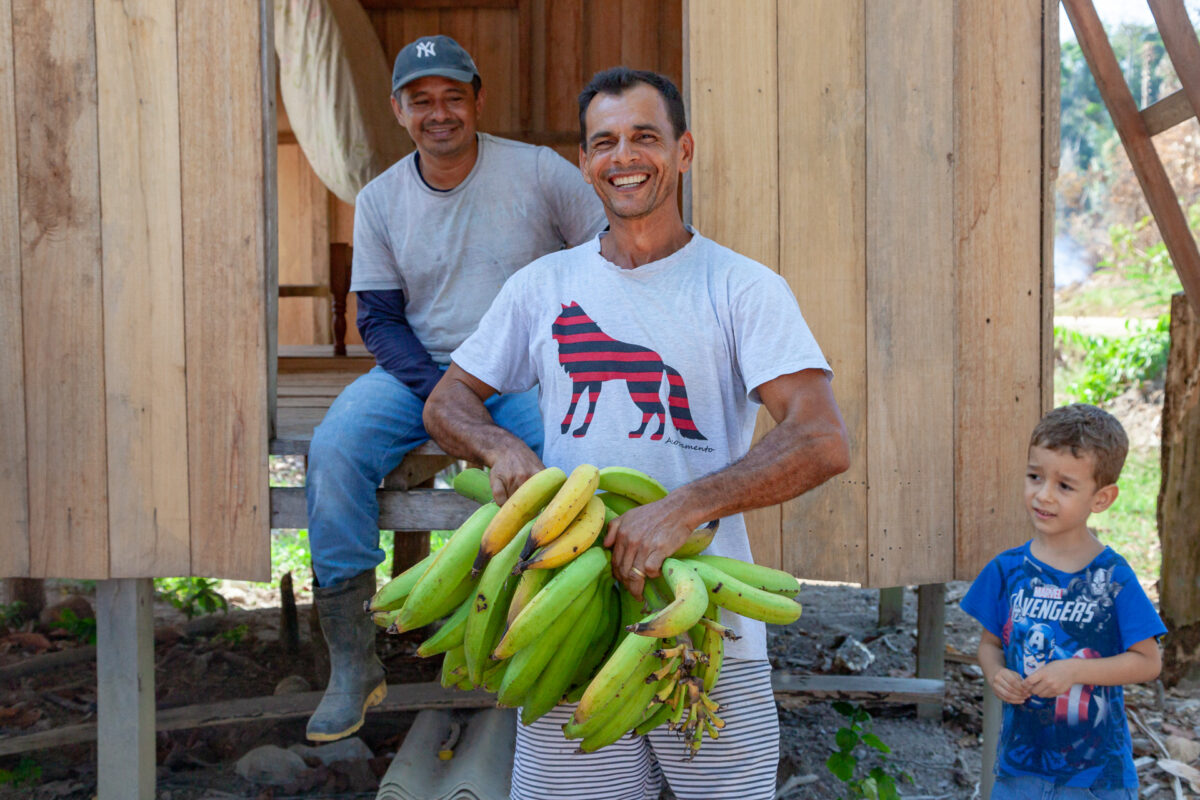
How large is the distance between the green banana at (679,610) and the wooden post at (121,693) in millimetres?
2678

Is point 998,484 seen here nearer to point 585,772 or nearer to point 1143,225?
point 585,772

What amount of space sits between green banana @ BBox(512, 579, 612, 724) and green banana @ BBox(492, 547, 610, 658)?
0.10 meters

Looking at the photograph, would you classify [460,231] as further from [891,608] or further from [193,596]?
[891,608]

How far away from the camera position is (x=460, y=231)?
12.0ft

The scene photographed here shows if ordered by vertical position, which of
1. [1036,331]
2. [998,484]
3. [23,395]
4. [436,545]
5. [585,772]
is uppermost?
[1036,331]

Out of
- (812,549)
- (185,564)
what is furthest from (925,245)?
(185,564)

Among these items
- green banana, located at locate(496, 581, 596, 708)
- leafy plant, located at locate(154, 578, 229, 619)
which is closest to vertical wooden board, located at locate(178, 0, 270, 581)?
green banana, located at locate(496, 581, 596, 708)

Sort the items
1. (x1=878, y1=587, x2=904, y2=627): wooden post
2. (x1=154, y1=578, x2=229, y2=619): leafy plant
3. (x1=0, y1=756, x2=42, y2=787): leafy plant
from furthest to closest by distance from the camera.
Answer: (x1=878, y1=587, x2=904, y2=627): wooden post → (x1=154, y1=578, x2=229, y2=619): leafy plant → (x1=0, y1=756, x2=42, y2=787): leafy plant

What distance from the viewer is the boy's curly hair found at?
8.40 feet

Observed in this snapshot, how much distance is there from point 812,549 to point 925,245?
106 centimetres

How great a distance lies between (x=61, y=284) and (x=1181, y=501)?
16.7 feet

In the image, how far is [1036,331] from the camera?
11.3 ft

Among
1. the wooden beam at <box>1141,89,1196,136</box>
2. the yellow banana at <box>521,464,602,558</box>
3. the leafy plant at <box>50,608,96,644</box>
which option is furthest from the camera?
the leafy plant at <box>50,608,96,644</box>

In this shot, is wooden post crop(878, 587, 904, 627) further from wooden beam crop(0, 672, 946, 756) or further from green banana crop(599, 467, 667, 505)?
green banana crop(599, 467, 667, 505)
